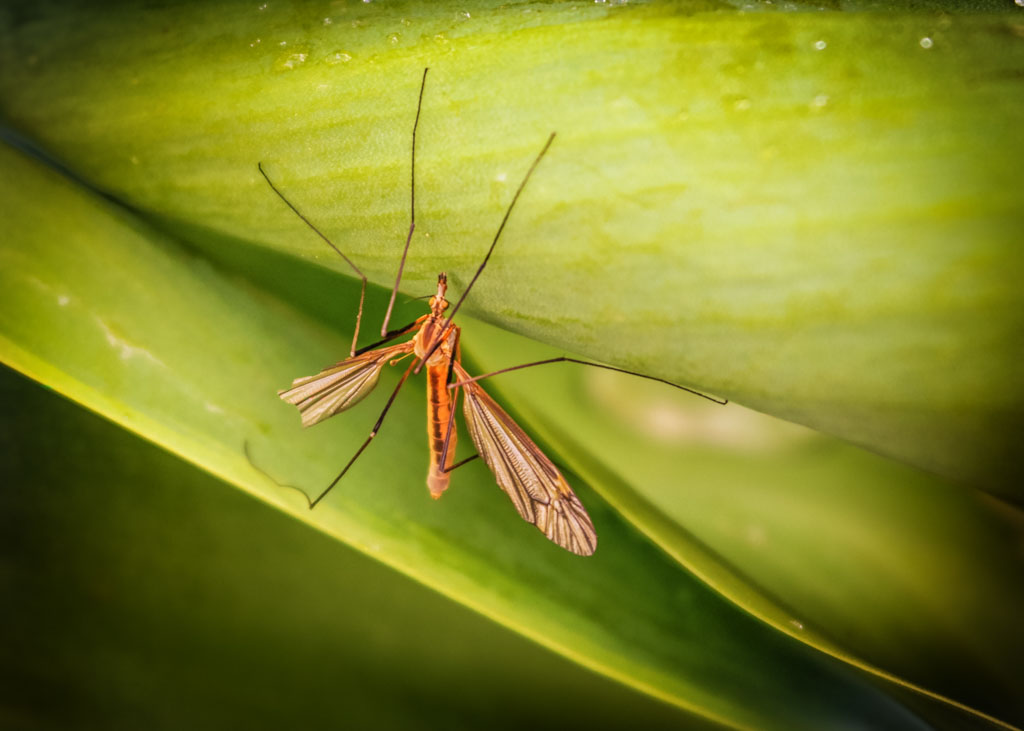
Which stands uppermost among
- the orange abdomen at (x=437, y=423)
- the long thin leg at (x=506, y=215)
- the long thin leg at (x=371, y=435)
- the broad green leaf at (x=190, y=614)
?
the long thin leg at (x=506, y=215)

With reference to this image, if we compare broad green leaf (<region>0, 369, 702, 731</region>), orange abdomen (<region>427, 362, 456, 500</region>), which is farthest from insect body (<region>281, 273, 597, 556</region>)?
broad green leaf (<region>0, 369, 702, 731</region>)

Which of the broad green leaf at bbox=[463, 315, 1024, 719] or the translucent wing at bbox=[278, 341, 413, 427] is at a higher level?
the translucent wing at bbox=[278, 341, 413, 427]

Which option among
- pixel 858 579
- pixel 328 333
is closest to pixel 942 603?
pixel 858 579

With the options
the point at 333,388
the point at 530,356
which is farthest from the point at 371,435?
the point at 530,356

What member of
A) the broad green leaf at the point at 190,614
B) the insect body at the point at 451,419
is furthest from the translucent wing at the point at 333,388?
the broad green leaf at the point at 190,614

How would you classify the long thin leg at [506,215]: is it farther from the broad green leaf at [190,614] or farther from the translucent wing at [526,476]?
the broad green leaf at [190,614]

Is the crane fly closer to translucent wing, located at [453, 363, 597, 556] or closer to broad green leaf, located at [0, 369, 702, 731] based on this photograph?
translucent wing, located at [453, 363, 597, 556]
